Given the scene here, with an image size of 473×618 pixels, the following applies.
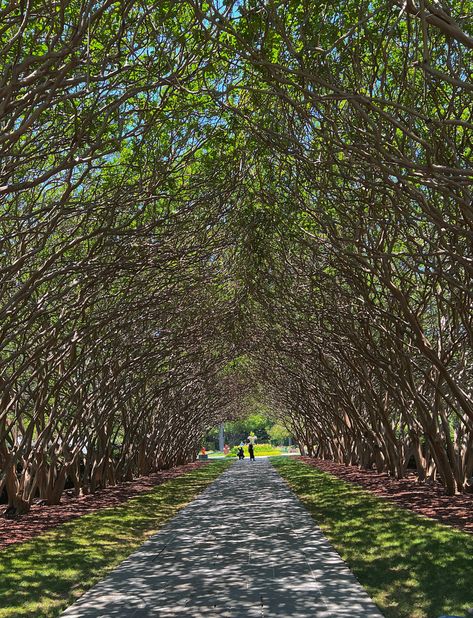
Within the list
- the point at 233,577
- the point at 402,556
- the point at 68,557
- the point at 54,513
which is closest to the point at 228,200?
the point at 54,513

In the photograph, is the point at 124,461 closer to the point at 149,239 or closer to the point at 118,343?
the point at 118,343

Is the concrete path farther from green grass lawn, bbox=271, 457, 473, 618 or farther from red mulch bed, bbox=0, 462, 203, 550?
red mulch bed, bbox=0, 462, 203, 550

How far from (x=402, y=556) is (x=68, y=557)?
4645 millimetres

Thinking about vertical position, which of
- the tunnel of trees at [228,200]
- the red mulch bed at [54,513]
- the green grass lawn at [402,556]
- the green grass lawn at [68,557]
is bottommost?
the green grass lawn at [402,556]

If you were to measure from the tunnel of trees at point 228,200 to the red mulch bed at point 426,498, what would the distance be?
683 millimetres

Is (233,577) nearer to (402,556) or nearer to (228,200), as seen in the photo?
(402,556)

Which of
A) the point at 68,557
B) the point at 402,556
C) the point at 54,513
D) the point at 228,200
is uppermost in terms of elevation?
the point at 228,200

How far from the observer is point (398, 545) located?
930cm

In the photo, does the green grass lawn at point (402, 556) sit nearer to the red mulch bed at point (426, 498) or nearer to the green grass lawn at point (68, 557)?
the red mulch bed at point (426, 498)

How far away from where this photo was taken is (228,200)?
52.8 feet

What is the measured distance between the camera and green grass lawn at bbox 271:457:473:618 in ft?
20.7

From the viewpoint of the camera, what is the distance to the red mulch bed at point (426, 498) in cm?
1167

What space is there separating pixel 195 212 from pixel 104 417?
843 cm

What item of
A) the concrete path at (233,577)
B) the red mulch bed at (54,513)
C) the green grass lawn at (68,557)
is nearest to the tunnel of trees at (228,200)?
the red mulch bed at (54,513)
